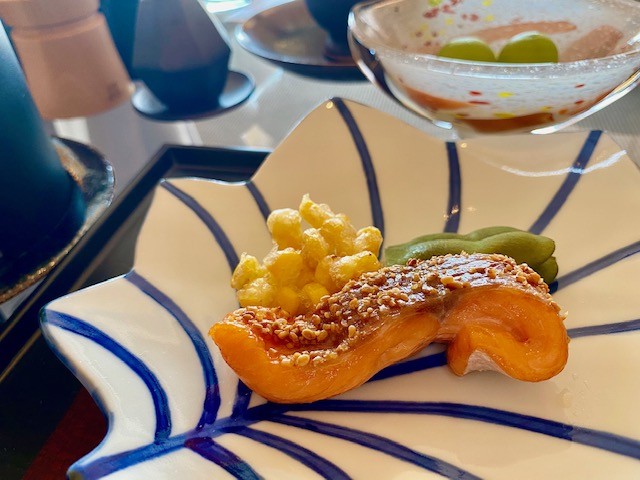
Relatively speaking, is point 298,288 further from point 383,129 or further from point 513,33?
point 513,33

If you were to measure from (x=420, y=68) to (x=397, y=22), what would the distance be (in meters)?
0.38

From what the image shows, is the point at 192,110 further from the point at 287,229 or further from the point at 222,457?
the point at 222,457

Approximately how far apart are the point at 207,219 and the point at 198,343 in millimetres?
238

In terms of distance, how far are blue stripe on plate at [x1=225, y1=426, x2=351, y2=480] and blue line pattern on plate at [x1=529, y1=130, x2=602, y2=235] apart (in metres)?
0.52

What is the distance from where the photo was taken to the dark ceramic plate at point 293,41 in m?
1.33

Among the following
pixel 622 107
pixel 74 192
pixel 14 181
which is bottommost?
pixel 622 107

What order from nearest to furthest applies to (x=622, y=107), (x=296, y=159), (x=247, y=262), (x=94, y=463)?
(x=94, y=463)
(x=247, y=262)
(x=296, y=159)
(x=622, y=107)

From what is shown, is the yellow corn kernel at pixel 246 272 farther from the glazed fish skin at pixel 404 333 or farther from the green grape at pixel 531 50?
the green grape at pixel 531 50

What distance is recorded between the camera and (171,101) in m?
1.33

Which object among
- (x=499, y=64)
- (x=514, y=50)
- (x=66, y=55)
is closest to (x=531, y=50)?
(x=514, y=50)

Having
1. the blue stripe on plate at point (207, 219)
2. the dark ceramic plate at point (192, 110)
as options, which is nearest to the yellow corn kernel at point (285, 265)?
the blue stripe on plate at point (207, 219)

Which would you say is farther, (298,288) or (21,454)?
(298,288)

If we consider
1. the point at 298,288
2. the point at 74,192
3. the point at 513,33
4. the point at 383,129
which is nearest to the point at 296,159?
the point at 383,129

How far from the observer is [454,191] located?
3.16 feet
